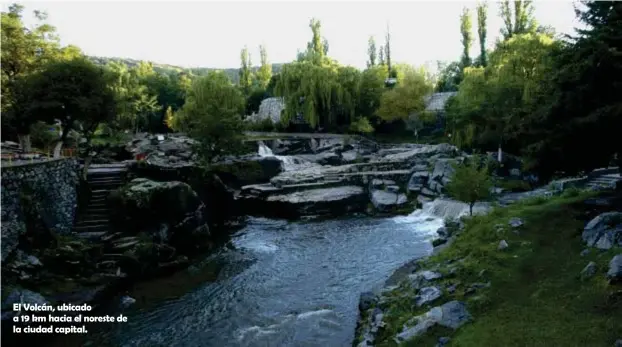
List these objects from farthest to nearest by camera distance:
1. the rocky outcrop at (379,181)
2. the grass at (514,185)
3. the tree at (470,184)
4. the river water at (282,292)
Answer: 1. the rocky outcrop at (379,181)
2. the grass at (514,185)
3. the tree at (470,184)
4. the river water at (282,292)

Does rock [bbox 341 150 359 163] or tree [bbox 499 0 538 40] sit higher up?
tree [bbox 499 0 538 40]

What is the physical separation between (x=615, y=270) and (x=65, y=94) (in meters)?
24.4

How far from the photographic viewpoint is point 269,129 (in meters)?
59.9

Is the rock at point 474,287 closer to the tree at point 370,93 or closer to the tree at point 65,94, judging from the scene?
the tree at point 65,94

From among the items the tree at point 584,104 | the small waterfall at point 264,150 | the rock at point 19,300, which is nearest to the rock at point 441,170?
the tree at point 584,104

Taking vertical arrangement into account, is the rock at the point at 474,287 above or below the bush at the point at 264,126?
below

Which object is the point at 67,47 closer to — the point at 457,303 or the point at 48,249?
the point at 48,249

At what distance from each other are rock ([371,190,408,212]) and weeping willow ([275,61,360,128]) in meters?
23.6

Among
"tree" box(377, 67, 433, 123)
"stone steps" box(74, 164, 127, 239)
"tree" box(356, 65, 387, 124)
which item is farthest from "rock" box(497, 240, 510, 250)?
"tree" box(356, 65, 387, 124)

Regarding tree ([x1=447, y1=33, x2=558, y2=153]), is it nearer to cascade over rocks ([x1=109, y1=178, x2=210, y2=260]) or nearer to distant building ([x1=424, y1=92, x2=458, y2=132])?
distant building ([x1=424, y1=92, x2=458, y2=132])

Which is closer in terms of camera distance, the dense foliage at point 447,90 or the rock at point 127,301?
the dense foliage at point 447,90

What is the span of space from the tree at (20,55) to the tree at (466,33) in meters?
56.6

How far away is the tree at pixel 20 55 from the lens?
75.8ft

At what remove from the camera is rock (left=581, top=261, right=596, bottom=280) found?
409 inches
